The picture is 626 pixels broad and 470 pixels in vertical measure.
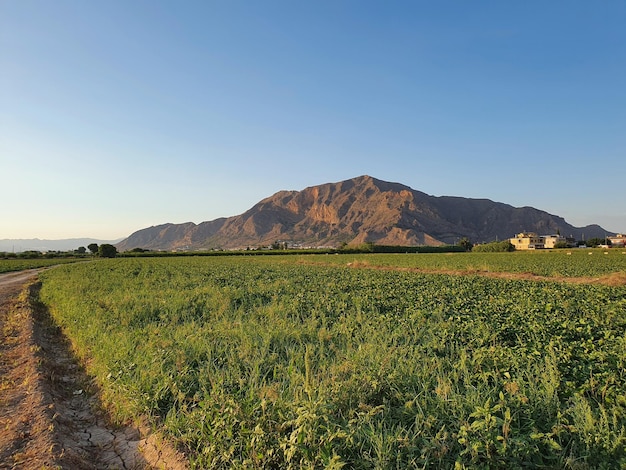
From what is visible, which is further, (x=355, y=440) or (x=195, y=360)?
(x=195, y=360)

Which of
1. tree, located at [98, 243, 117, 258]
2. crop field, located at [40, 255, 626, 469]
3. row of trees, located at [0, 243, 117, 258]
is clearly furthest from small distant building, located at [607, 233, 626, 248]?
row of trees, located at [0, 243, 117, 258]

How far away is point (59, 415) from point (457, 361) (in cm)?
627

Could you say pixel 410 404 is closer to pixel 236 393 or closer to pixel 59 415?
pixel 236 393

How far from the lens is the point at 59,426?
5.28m

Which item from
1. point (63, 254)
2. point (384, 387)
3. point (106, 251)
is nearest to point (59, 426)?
point (384, 387)

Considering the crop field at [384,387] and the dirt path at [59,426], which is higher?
the crop field at [384,387]

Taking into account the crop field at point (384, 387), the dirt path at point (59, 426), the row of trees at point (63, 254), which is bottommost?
the dirt path at point (59, 426)

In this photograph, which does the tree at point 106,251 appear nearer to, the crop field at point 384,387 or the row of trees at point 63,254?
the row of trees at point 63,254

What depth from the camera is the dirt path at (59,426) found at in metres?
4.46

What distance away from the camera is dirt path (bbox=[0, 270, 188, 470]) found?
4461mm

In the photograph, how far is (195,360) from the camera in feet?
21.4

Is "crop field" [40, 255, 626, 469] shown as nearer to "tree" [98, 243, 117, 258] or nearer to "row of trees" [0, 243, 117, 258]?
"row of trees" [0, 243, 117, 258]

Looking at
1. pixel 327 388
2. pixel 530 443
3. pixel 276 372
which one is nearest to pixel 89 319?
pixel 276 372

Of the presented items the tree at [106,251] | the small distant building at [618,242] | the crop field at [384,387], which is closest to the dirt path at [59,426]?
the crop field at [384,387]
